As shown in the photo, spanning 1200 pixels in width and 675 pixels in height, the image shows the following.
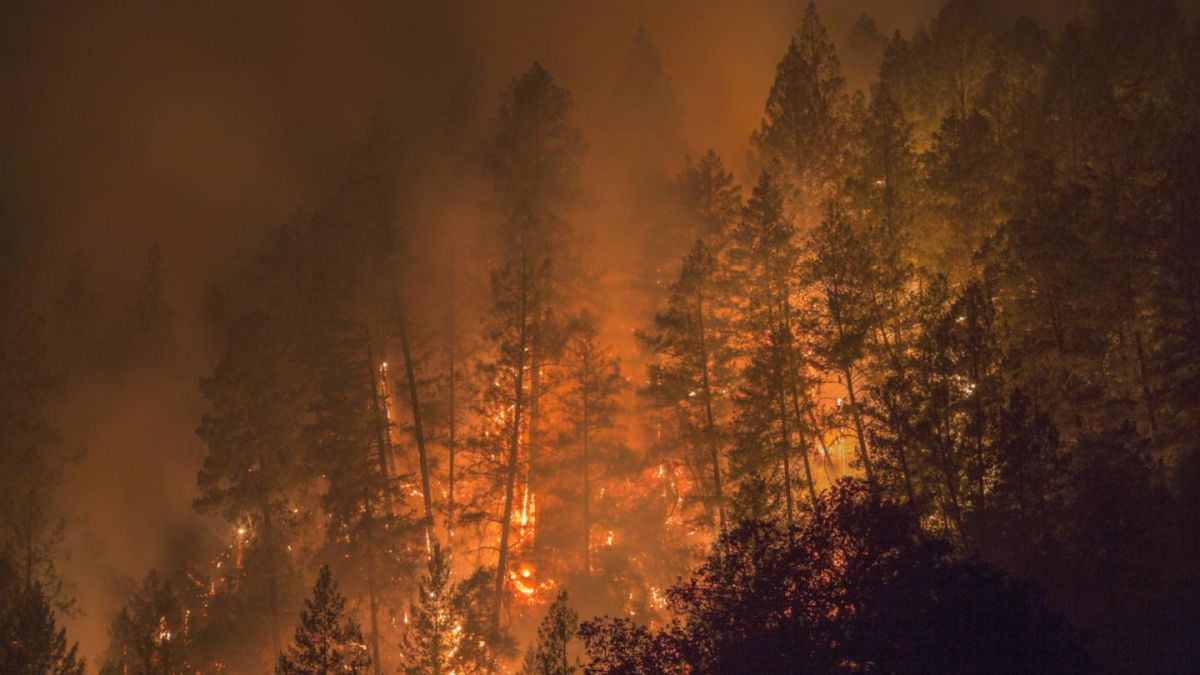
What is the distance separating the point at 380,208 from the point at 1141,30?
103 feet

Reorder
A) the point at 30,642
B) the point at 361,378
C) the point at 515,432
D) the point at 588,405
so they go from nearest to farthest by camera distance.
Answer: the point at 30,642, the point at 515,432, the point at 361,378, the point at 588,405

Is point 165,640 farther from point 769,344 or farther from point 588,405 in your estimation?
point 769,344

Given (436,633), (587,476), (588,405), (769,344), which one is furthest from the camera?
(587,476)

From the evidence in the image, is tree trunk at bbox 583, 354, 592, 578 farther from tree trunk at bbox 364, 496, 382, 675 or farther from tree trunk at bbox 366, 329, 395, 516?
tree trunk at bbox 364, 496, 382, 675

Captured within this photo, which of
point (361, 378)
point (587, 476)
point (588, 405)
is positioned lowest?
point (587, 476)

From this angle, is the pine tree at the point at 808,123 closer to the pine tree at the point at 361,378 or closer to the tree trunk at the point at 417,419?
the pine tree at the point at 361,378

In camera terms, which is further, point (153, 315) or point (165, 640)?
point (153, 315)

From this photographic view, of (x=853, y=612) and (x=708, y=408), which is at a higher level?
(x=708, y=408)

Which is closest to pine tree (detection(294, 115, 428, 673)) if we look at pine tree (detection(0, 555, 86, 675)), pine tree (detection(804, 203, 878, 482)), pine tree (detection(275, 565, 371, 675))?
pine tree (detection(0, 555, 86, 675))

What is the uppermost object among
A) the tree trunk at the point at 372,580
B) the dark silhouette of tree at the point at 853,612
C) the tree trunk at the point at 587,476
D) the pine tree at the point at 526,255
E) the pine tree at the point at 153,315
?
the pine tree at the point at 153,315

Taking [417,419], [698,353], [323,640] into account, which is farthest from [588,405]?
[323,640]

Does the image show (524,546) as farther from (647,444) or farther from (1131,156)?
(1131,156)

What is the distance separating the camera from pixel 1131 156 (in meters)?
25.7

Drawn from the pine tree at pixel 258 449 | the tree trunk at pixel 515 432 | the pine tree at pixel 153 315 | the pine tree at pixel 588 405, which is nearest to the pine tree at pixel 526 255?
the tree trunk at pixel 515 432
